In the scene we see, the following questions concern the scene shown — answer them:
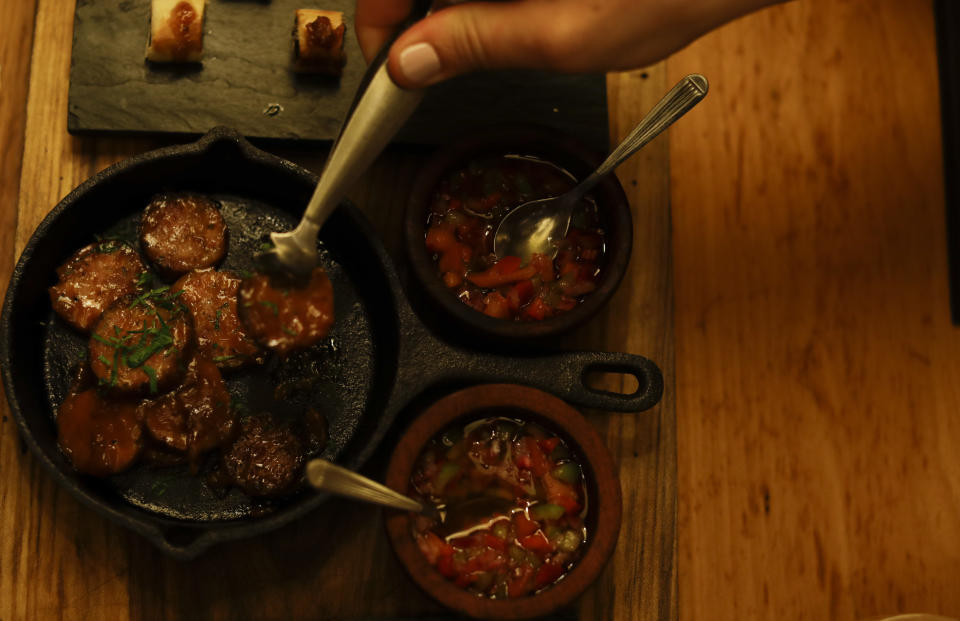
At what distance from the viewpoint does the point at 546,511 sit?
246cm

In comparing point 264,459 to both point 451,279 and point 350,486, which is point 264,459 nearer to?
point 350,486

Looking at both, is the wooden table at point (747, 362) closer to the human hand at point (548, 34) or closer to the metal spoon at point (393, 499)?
the metal spoon at point (393, 499)

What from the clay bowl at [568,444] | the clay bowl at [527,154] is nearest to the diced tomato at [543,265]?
the clay bowl at [527,154]

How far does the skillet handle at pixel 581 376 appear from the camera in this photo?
245 cm

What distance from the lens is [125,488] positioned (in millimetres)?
2463

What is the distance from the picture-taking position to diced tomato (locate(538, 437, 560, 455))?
2492 mm

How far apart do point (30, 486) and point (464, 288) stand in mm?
1439

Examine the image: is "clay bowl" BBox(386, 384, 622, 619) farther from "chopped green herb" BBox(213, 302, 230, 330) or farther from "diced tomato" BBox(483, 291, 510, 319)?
"chopped green herb" BBox(213, 302, 230, 330)

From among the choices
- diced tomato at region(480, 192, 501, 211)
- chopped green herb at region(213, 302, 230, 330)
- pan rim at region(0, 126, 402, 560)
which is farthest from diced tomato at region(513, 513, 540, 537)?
chopped green herb at region(213, 302, 230, 330)

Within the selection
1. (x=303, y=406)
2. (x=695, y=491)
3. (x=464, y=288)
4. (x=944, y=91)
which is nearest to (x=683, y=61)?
(x=944, y=91)

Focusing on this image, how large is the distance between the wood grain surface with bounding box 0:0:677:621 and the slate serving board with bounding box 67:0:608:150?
10cm

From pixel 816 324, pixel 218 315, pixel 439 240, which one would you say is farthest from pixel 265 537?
pixel 816 324

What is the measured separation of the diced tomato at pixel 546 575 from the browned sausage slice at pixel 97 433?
1.19m

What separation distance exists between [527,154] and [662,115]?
1.44ft
